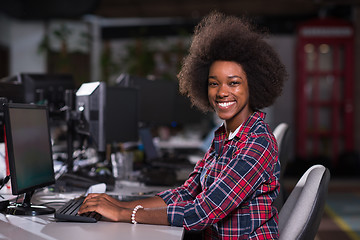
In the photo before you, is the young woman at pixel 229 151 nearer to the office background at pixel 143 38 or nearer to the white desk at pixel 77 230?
the white desk at pixel 77 230

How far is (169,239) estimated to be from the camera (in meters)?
1.34

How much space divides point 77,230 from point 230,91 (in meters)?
0.71

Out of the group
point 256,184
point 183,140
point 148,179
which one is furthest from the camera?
point 183,140

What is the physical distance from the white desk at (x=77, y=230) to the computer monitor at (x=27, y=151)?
0.39 ft

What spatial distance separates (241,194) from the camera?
142 centimetres

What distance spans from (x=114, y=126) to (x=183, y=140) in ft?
9.78

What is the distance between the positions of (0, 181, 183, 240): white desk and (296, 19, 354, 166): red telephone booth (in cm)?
634

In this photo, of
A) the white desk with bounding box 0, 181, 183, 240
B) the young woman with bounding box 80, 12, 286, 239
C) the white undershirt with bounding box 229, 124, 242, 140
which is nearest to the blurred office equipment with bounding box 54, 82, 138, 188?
the young woman with bounding box 80, 12, 286, 239

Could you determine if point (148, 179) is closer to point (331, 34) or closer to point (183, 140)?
point (183, 140)

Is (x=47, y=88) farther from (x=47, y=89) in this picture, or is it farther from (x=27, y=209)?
(x=27, y=209)

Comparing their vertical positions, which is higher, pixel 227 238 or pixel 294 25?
pixel 294 25

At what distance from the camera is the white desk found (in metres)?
1.35

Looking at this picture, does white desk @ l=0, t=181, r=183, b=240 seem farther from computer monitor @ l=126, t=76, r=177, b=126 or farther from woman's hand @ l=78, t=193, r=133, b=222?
computer monitor @ l=126, t=76, r=177, b=126

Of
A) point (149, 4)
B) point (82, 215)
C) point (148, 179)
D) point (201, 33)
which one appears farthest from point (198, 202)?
point (149, 4)
